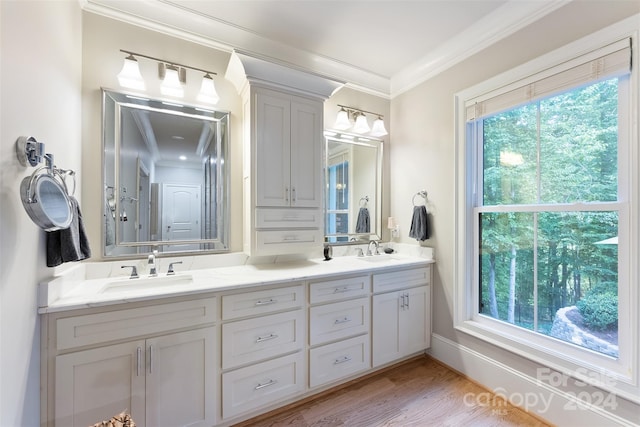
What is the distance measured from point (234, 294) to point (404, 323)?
1444 mm

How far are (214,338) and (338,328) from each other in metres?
0.84

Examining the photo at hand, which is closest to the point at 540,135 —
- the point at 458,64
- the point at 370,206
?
the point at 458,64

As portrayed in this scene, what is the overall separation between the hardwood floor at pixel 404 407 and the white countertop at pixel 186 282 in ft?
2.79

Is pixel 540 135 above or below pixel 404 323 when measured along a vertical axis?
above

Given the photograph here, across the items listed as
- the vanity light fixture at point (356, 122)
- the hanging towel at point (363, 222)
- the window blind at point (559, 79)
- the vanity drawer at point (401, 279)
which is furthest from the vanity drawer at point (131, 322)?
the window blind at point (559, 79)

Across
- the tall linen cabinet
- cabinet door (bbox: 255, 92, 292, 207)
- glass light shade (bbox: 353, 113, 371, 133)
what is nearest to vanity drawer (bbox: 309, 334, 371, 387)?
the tall linen cabinet

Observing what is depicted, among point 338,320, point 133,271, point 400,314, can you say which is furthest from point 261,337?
point 400,314

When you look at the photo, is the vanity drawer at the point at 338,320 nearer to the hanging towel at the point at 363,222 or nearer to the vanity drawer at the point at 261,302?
the vanity drawer at the point at 261,302

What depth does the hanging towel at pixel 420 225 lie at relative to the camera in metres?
2.38

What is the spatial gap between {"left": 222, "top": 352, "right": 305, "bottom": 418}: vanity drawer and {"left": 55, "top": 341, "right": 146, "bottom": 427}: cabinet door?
0.42m

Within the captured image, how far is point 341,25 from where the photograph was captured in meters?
2.00

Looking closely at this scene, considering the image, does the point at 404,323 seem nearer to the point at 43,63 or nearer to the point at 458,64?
the point at 458,64

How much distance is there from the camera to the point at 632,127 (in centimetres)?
135

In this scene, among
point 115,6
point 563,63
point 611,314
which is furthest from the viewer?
point 115,6
